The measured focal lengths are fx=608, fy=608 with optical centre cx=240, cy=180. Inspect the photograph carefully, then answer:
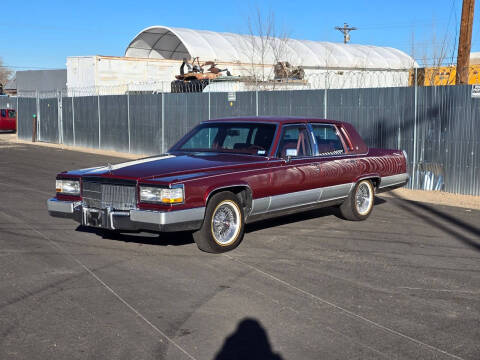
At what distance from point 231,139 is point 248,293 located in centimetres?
317

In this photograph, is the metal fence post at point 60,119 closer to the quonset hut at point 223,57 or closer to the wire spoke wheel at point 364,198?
the quonset hut at point 223,57

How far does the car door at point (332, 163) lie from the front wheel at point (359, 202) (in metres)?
0.22

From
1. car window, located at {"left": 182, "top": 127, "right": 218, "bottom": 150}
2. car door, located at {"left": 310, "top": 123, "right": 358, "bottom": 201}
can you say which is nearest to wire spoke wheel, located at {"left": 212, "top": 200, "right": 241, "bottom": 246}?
car window, located at {"left": 182, "top": 127, "right": 218, "bottom": 150}

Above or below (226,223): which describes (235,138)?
above

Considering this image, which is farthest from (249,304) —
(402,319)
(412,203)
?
(412,203)

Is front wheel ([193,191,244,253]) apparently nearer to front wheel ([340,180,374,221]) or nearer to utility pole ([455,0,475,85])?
front wheel ([340,180,374,221])

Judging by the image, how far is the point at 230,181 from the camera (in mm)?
7051

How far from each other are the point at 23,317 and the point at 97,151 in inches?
832

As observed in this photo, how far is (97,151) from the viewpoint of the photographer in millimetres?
25516

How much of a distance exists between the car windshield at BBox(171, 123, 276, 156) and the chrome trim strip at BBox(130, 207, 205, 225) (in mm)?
1657

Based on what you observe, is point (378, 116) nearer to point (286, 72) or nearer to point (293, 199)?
point (293, 199)

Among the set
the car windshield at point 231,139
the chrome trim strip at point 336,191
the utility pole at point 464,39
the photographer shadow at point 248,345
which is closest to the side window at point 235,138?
the car windshield at point 231,139

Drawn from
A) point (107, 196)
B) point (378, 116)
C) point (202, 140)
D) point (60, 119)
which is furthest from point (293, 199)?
point (60, 119)

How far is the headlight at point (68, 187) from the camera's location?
7.29 meters
